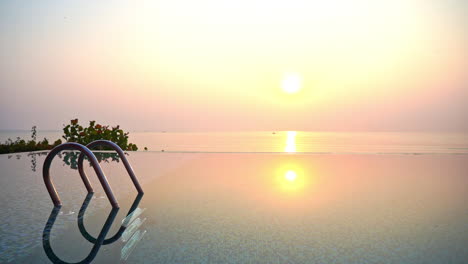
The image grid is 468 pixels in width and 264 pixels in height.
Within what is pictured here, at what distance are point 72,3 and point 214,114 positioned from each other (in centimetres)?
3499

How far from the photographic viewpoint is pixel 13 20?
21.9 metres

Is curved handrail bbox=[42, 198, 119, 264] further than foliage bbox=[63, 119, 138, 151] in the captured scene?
No

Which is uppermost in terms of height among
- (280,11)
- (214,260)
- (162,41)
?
(280,11)

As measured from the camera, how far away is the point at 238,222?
3777 mm

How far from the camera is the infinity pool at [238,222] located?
2.75m

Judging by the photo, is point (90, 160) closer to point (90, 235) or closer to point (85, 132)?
point (90, 235)

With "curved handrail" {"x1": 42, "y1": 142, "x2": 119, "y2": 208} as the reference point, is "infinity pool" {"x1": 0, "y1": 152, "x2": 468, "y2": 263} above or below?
below

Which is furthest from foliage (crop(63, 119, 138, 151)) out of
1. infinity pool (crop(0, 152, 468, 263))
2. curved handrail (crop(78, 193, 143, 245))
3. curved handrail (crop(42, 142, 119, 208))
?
curved handrail (crop(78, 193, 143, 245))

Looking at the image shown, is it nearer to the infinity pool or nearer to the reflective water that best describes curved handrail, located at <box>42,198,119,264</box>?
the infinity pool

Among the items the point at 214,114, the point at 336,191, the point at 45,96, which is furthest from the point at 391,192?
the point at 214,114

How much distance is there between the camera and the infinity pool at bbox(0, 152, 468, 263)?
2.75 m

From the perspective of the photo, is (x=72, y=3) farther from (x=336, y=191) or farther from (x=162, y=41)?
(x=336, y=191)

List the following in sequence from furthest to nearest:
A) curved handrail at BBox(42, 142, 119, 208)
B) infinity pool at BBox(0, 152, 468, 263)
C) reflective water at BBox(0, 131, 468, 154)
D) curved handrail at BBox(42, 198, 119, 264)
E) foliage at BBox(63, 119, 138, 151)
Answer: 1. reflective water at BBox(0, 131, 468, 154)
2. foliage at BBox(63, 119, 138, 151)
3. curved handrail at BBox(42, 142, 119, 208)
4. infinity pool at BBox(0, 152, 468, 263)
5. curved handrail at BBox(42, 198, 119, 264)

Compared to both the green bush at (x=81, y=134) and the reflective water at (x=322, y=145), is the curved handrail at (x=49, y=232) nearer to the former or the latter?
the green bush at (x=81, y=134)
